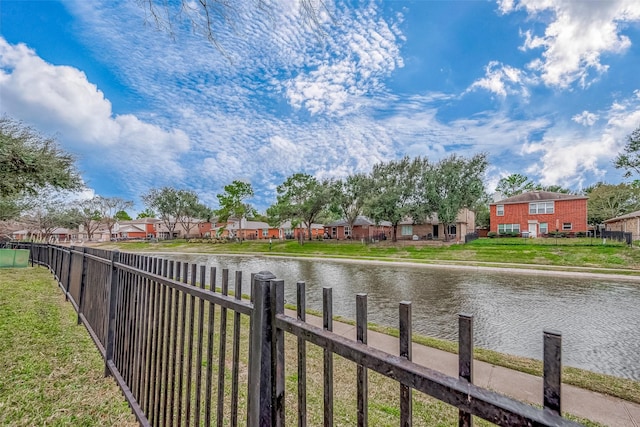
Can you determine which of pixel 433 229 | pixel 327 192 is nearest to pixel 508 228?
pixel 433 229

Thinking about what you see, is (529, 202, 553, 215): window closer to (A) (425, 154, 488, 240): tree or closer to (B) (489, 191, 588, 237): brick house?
(B) (489, 191, 588, 237): brick house

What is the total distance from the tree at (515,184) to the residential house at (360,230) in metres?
27.6

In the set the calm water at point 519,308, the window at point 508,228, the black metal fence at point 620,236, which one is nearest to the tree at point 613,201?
the window at point 508,228

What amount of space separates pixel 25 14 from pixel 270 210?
98.8 ft

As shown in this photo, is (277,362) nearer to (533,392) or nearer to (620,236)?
(533,392)

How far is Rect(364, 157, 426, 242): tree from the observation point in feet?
98.1

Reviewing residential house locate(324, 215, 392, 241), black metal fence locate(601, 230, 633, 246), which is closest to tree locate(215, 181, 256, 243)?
residential house locate(324, 215, 392, 241)

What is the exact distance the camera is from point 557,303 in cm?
885

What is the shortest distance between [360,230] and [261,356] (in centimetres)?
4329

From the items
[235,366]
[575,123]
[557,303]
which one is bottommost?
[557,303]

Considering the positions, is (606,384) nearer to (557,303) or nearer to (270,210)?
(557,303)

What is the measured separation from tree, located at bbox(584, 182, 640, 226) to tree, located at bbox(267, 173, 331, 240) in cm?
3778

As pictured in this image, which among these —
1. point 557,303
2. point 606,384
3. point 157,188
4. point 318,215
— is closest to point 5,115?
point 606,384

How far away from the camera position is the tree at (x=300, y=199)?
116ft
